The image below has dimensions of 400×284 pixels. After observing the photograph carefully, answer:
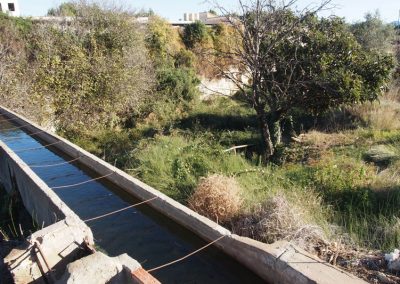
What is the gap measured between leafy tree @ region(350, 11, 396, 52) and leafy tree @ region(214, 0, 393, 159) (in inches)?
623

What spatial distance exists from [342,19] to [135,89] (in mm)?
8375

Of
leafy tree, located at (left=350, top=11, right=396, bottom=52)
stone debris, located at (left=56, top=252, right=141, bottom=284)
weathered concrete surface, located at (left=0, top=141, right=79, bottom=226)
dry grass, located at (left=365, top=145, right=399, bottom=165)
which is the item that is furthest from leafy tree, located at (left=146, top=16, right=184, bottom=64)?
stone debris, located at (left=56, top=252, right=141, bottom=284)

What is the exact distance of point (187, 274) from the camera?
394 cm

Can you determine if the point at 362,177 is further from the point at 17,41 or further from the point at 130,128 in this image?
the point at 17,41

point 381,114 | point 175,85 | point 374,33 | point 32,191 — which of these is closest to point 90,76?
point 175,85

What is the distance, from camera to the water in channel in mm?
3912

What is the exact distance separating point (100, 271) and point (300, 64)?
9.29 meters

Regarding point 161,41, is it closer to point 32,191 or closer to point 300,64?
point 300,64

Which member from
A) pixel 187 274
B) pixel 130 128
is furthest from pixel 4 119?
pixel 187 274

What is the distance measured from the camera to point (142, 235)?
476cm

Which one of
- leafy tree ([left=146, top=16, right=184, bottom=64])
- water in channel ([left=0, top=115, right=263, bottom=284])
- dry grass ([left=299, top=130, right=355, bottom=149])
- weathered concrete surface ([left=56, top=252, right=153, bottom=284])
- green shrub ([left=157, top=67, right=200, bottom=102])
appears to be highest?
leafy tree ([left=146, top=16, right=184, bottom=64])

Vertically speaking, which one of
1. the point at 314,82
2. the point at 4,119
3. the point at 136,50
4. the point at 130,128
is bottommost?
the point at 130,128

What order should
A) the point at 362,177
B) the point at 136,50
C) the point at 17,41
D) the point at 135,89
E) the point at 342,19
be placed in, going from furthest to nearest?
the point at 17,41 < the point at 136,50 < the point at 135,89 < the point at 342,19 < the point at 362,177

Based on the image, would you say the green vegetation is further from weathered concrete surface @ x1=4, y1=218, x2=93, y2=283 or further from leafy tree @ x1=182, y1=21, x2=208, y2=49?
leafy tree @ x1=182, y1=21, x2=208, y2=49
